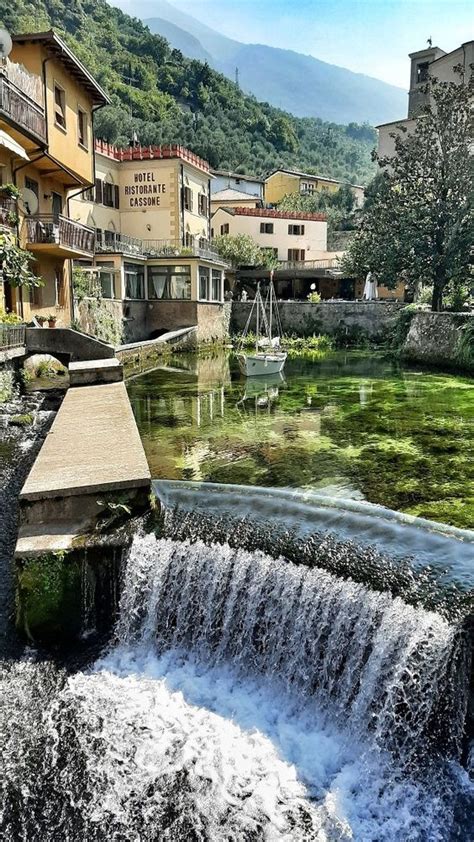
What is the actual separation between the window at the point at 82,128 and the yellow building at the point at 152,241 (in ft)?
18.6

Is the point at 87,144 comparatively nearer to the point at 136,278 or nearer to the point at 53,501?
the point at 136,278

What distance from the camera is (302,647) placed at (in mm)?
6652

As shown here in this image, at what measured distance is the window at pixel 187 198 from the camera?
40281 millimetres

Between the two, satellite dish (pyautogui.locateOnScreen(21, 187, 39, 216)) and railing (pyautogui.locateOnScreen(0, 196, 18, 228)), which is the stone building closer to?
satellite dish (pyautogui.locateOnScreen(21, 187, 39, 216))

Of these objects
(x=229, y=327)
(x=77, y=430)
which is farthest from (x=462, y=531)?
(x=229, y=327)

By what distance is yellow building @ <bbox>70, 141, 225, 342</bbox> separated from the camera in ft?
107

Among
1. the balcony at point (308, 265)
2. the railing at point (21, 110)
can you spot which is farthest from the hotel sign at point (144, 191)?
the railing at point (21, 110)

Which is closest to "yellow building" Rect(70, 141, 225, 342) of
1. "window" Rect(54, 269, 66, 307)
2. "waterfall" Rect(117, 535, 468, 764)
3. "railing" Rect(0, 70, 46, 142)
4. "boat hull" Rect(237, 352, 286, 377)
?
"window" Rect(54, 269, 66, 307)

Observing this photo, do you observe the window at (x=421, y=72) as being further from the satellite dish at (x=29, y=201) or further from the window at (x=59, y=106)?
the satellite dish at (x=29, y=201)

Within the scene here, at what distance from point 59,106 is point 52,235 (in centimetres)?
519

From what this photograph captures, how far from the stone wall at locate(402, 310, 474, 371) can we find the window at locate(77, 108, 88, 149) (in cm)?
1723

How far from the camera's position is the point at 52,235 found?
20359 mm

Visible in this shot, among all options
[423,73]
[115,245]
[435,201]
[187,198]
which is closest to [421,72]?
[423,73]

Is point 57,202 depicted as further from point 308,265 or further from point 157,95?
point 157,95
